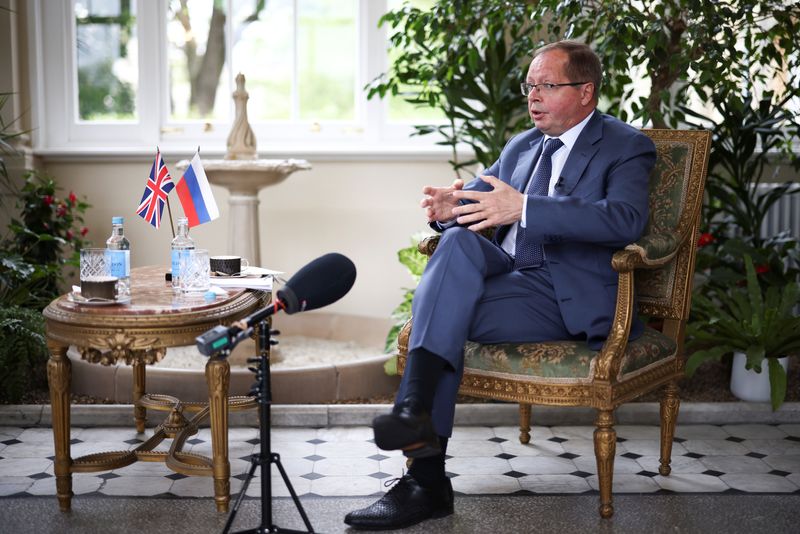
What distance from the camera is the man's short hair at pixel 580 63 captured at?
110 inches

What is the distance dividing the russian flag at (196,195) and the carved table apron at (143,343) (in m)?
0.24

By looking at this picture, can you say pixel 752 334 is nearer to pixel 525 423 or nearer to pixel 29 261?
pixel 525 423

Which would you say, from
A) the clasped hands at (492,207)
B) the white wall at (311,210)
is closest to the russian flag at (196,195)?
the clasped hands at (492,207)

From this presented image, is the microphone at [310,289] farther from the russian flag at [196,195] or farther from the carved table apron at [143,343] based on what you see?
the russian flag at [196,195]

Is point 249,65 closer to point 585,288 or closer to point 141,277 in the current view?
point 141,277

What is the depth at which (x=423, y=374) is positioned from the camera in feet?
Answer: 7.68

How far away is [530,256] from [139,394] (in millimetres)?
1544

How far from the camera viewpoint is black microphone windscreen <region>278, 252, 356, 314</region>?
1991 mm

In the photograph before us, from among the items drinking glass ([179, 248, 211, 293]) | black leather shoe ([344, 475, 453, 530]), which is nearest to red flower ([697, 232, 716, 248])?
black leather shoe ([344, 475, 453, 530])

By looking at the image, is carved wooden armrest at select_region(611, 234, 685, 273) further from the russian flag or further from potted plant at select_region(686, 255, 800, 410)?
the russian flag

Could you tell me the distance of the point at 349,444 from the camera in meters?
3.31

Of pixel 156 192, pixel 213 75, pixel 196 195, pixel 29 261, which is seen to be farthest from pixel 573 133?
pixel 213 75

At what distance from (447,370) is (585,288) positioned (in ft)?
1.65

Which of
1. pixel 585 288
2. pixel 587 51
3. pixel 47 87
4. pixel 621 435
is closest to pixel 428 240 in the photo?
pixel 585 288
